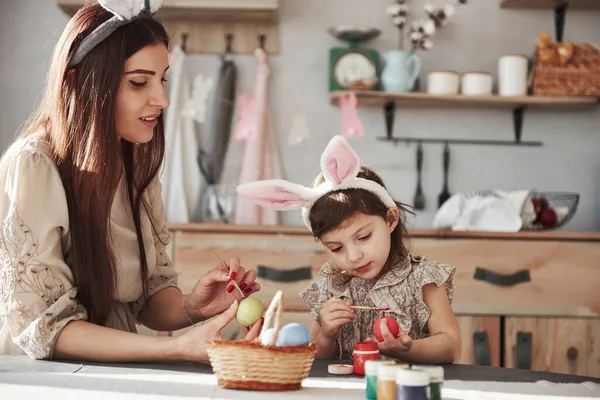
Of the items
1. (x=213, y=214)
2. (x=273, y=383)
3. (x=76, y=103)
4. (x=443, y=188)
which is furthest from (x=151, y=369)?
(x=443, y=188)

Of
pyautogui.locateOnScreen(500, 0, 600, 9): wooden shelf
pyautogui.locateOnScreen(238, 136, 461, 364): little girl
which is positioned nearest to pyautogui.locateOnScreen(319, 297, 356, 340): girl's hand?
pyautogui.locateOnScreen(238, 136, 461, 364): little girl

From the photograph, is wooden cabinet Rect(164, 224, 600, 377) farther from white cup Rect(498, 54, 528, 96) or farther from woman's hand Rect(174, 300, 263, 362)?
woman's hand Rect(174, 300, 263, 362)

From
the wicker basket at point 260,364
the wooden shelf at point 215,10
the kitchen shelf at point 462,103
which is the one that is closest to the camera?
the wicker basket at point 260,364

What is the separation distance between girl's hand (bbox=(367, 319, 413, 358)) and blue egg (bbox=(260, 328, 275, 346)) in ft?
1.09

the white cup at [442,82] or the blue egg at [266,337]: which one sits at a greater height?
the white cup at [442,82]

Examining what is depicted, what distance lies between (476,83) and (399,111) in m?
0.36

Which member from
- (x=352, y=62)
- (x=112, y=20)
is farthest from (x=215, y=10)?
(x=112, y=20)

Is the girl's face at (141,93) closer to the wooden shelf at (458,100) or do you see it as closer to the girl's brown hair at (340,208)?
the girl's brown hair at (340,208)

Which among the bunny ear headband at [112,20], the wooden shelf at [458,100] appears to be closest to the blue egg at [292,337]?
the bunny ear headband at [112,20]

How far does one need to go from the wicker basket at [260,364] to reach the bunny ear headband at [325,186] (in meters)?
0.42

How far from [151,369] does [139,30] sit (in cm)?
70

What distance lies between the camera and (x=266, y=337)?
1143 millimetres

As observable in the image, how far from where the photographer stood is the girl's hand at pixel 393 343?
4.71ft

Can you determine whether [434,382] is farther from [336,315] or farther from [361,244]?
[361,244]
